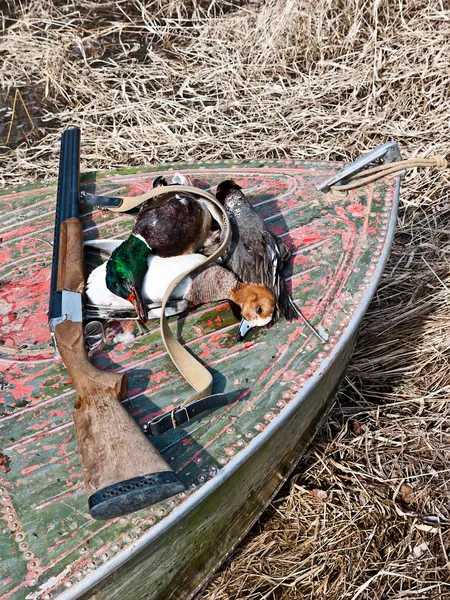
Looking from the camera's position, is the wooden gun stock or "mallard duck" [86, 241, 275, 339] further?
"mallard duck" [86, 241, 275, 339]

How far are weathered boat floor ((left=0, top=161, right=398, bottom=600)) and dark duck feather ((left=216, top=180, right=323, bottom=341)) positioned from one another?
0.19 feet

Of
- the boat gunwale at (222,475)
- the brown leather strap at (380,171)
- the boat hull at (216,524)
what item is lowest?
the boat hull at (216,524)

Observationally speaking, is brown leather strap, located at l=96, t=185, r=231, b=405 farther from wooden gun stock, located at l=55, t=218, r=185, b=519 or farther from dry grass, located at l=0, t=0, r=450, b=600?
dry grass, located at l=0, t=0, r=450, b=600

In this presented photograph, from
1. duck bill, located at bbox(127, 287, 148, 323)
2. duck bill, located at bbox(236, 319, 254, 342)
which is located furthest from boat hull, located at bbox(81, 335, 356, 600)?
duck bill, located at bbox(127, 287, 148, 323)

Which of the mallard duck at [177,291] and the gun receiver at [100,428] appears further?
the mallard duck at [177,291]

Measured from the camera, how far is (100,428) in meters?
1.53

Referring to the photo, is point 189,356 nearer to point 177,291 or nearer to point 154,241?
point 177,291

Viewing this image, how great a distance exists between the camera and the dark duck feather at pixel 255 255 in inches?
75.3

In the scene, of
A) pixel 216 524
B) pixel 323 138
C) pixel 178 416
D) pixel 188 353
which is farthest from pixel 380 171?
pixel 323 138

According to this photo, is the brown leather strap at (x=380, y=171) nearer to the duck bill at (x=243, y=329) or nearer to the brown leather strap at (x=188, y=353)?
the brown leather strap at (x=188, y=353)

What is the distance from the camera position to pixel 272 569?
219 cm

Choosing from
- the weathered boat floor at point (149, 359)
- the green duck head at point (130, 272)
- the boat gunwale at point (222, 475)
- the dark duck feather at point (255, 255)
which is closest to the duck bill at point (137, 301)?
the green duck head at point (130, 272)

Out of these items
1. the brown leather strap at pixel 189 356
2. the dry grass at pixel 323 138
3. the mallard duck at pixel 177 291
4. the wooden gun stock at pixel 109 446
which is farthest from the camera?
the dry grass at pixel 323 138

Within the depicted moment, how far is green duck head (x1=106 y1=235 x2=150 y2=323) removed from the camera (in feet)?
6.02
